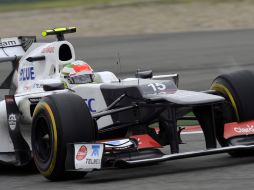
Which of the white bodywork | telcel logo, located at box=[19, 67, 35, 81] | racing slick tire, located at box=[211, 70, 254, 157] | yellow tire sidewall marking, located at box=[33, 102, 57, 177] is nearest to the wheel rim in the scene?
yellow tire sidewall marking, located at box=[33, 102, 57, 177]

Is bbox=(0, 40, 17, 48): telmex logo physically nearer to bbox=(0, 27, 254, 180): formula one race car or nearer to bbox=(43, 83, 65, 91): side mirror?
bbox=(0, 27, 254, 180): formula one race car

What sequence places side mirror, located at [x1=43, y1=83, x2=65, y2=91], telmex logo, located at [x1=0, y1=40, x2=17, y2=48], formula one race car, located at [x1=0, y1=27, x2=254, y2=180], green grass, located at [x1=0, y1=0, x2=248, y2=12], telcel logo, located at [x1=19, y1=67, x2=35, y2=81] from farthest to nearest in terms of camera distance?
green grass, located at [x1=0, y1=0, x2=248, y2=12]
telmex logo, located at [x1=0, y1=40, x2=17, y2=48]
telcel logo, located at [x1=19, y1=67, x2=35, y2=81]
side mirror, located at [x1=43, y1=83, x2=65, y2=91]
formula one race car, located at [x1=0, y1=27, x2=254, y2=180]

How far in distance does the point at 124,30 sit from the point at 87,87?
1915cm

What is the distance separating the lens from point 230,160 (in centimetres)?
1049

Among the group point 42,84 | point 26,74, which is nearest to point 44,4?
point 26,74

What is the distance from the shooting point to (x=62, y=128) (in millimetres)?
9484

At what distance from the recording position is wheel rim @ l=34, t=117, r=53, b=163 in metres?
9.88

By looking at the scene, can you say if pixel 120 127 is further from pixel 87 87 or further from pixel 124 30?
pixel 124 30

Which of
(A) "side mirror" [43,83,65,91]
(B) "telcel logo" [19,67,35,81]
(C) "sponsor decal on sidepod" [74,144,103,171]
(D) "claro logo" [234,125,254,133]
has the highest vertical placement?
(B) "telcel logo" [19,67,35,81]

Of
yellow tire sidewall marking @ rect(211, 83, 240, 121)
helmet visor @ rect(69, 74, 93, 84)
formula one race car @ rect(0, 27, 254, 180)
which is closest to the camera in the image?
formula one race car @ rect(0, 27, 254, 180)

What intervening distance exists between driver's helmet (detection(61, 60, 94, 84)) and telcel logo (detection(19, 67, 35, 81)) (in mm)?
602

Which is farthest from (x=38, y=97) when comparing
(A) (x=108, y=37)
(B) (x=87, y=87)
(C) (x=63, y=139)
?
(A) (x=108, y=37)

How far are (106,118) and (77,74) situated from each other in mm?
795

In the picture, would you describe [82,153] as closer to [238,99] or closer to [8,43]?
[238,99]
